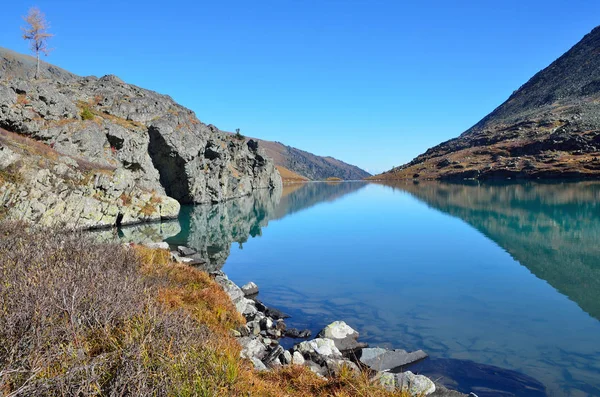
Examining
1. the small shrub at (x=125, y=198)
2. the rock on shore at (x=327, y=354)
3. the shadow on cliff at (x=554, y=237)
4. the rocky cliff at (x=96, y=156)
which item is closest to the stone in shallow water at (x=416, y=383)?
the rock on shore at (x=327, y=354)

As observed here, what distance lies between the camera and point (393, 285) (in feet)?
63.9

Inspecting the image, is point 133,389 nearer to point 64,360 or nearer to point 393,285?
point 64,360

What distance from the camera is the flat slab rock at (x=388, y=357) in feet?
34.9

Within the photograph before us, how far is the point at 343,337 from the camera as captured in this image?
41.0 feet

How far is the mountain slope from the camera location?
384ft

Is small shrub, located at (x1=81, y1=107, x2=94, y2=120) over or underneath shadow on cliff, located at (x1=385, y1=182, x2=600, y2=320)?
over

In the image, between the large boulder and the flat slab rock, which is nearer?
the flat slab rock

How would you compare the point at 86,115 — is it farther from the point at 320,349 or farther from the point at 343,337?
the point at 320,349

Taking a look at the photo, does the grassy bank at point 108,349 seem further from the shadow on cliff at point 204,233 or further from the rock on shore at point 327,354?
the shadow on cliff at point 204,233

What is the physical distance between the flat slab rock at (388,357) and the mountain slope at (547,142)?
114989 mm

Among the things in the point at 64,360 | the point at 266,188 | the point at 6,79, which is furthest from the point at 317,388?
the point at 266,188

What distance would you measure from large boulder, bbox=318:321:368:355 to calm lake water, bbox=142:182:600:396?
0.74 m

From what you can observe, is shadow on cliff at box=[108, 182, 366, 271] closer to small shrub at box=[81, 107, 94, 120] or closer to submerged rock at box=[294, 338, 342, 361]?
submerged rock at box=[294, 338, 342, 361]

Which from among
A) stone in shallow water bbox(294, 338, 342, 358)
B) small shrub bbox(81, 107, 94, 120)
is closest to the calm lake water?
stone in shallow water bbox(294, 338, 342, 358)
